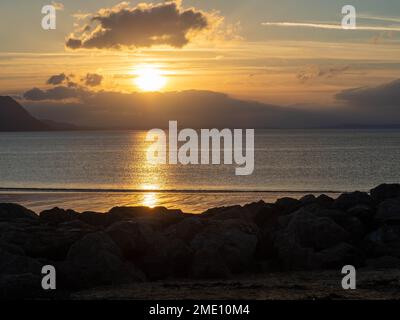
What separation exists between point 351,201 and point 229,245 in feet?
27.9

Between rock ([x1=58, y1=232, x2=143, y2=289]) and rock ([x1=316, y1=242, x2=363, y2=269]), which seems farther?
rock ([x1=316, y1=242, x2=363, y2=269])

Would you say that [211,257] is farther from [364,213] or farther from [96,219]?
[96,219]

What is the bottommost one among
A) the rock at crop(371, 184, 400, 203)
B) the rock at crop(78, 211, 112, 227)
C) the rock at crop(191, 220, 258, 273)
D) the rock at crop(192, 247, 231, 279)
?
the rock at crop(192, 247, 231, 279)

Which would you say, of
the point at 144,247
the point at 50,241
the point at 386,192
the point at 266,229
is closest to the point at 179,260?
the point at 144,247

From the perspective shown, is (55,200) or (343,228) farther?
(55,200)

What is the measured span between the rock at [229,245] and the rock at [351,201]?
669 centimetres

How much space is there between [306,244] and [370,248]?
1.80 meters

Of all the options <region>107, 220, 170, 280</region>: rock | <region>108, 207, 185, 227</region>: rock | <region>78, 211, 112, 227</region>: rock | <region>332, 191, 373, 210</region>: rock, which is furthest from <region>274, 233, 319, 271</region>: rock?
<region>78, 211, 112, 227</region>: rock

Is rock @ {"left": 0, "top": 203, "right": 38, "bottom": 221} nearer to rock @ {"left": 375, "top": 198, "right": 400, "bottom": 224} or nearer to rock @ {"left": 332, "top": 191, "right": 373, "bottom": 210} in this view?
rock @ {"left": 332, "top": 191, "right": 373, "bottom": 210}

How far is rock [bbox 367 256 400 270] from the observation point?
17094 mm

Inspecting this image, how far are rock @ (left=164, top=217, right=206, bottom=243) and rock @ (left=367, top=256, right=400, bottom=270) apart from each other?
496cm

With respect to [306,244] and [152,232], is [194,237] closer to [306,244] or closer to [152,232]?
[152,232]

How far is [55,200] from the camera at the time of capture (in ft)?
141
